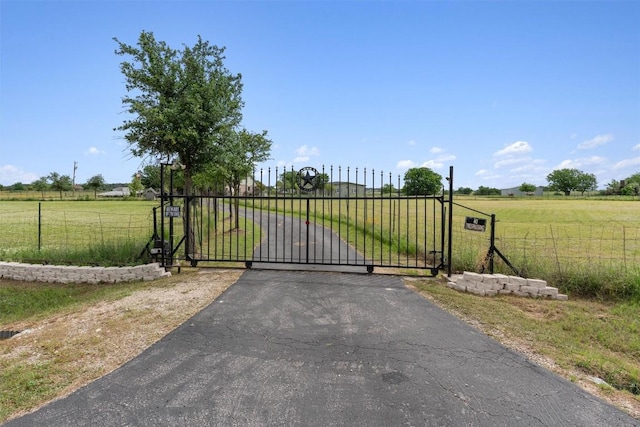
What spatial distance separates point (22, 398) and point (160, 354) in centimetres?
123

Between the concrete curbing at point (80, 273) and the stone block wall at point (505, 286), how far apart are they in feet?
21.8

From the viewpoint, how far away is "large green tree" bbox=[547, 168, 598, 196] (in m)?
110

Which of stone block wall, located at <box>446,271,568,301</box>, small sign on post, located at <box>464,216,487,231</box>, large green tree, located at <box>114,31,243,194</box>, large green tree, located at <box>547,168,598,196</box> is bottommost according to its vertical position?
stone block wall, located at <box>446,271,568,301</box>

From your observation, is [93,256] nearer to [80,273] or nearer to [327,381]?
[80,273]

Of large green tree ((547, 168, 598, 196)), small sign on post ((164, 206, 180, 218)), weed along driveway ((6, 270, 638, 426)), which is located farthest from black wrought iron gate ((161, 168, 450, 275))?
large green tree ((547, 168, 598, 196))

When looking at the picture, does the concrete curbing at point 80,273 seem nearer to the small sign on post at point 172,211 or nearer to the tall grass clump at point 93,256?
the tall grass clump at point 93,256

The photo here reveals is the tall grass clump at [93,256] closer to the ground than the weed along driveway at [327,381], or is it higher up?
higher up

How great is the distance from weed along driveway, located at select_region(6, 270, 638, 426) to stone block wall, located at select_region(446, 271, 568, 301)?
179 cm

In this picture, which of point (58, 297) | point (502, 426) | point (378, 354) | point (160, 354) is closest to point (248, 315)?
point (160, 354)

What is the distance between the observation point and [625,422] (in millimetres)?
2912

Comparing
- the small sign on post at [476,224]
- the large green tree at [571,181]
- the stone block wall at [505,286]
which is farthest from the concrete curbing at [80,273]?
the large green tree at [571,181]

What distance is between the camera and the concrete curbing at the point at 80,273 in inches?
313

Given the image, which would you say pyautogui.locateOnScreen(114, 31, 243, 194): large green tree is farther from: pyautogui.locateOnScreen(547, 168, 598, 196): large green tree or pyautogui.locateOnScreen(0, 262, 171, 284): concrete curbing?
pyautogui.locateOnScreen(547, 168, 598, 196): large green tree

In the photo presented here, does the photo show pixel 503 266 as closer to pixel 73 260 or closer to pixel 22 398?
pixel 22 398
